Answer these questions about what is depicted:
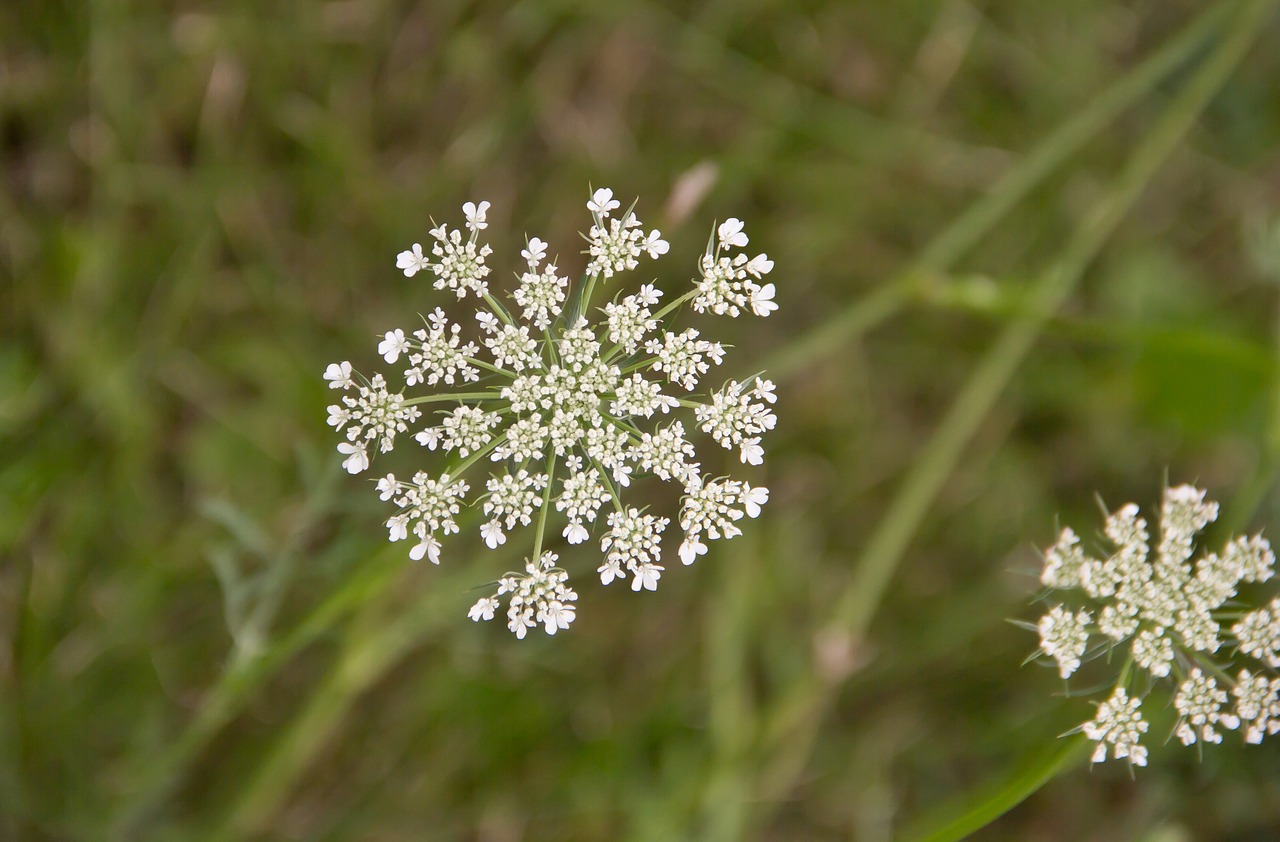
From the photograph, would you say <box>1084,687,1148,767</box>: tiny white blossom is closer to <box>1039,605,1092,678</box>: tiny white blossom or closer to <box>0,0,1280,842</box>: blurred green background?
<box>1039,605,1092,678</box>: tiny white blossom

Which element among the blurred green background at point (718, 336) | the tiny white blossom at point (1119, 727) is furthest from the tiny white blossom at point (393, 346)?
the tiny white blossom at point (1119, 727)

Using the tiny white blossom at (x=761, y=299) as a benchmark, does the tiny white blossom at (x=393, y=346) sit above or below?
above

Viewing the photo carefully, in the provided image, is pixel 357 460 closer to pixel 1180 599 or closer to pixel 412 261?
pixel 412 261

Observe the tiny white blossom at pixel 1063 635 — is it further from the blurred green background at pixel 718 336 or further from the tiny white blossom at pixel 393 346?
the tiny white blossom at pixel 393 346

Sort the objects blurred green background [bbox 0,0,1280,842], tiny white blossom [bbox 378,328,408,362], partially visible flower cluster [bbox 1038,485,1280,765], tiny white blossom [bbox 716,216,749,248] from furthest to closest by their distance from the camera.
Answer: blurred green background [bbox 0,0,1280,842] → partially visible flower cluster [bbox 1038,485,1280,765] → tiny white blossom [bbox 716,216,749,248] → tiny white blossom [bbox 378,328,408,362]

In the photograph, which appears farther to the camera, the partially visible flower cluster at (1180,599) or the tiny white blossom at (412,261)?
the partially visible flower cluster at (1180,599)

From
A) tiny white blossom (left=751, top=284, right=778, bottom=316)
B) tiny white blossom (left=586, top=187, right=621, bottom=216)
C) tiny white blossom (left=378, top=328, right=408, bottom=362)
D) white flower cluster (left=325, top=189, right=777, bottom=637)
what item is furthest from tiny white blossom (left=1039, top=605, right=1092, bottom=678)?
tiny white blossom (left=378, top=328, right=408, bottom=362)

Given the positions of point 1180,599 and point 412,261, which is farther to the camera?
point 1180,599

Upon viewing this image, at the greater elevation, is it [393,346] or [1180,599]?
[393,346]

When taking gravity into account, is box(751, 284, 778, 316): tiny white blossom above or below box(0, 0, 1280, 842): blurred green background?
below

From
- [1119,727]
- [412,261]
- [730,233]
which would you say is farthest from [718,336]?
[1119,727]
